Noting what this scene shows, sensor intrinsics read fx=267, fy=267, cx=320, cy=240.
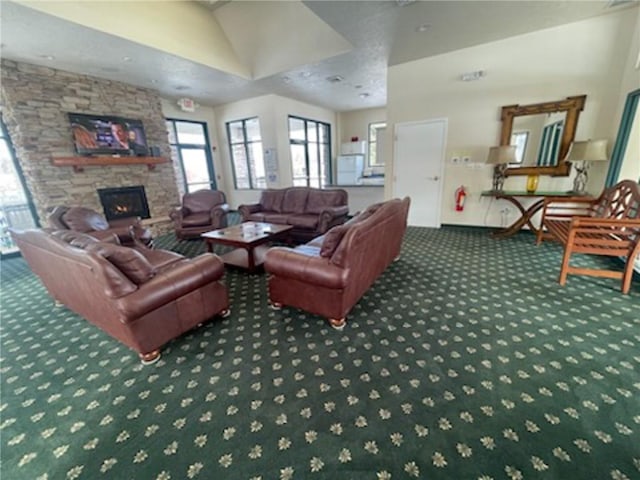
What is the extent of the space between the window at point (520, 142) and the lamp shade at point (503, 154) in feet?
0.86

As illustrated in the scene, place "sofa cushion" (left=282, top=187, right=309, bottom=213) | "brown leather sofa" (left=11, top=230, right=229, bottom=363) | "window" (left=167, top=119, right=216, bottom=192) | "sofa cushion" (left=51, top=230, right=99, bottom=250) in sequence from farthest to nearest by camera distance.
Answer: "window" (left=167, top=119, right=216, bottom=192)
"sofa cushion" (left=282, top=187, right=309, bottom=213)
"sofa cushion" (left=51, top=230, right=99, bottom=250)
"brown leather sofa" (left=11, top=230, right=229, bottom=363)

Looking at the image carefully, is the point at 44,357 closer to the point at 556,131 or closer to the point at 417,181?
the point at 417,181

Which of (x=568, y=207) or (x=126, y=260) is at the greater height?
(x=126, y=260)

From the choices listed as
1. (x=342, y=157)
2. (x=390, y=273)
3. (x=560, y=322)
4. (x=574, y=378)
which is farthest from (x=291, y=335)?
(x=342, y=157)

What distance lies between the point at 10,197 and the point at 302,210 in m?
5.07

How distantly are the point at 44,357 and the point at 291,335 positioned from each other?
6.30 feet

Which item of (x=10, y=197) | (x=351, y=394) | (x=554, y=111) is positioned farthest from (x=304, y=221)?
(x=10, y=197)

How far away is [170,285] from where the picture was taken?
6.43 feet

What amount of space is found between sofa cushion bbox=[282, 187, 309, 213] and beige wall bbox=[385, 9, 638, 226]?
1.89 meters

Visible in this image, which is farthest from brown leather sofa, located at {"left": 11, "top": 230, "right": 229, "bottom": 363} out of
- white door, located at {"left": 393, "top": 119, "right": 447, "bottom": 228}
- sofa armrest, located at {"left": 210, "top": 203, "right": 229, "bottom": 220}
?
white door, located at {"left": 393, "top": 119, "right": 447, "bottom": 228}

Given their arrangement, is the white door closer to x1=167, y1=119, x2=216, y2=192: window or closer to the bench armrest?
the bench armrest

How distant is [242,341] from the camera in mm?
2137

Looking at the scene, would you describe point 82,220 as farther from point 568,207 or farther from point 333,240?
point 568,207

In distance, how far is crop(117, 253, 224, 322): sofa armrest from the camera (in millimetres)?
1771
